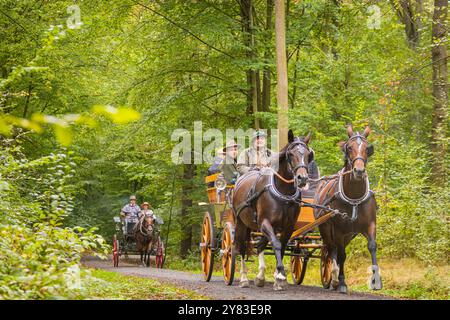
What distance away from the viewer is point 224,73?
74.3 ft

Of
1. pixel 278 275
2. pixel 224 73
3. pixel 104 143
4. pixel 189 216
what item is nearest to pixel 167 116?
pixel 224 73

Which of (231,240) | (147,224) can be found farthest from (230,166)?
(147,224)

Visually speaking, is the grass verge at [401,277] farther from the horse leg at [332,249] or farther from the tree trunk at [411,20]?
the tree trunk at [411,20]

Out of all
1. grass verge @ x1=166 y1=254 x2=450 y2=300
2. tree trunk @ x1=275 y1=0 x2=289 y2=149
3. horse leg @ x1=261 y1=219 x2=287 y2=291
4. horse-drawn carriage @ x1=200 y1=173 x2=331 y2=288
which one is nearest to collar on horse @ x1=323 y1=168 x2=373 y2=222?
horse-drawn carriage @ x1=200 y1=173 x2=331 y2=288

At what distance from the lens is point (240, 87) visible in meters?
21.8

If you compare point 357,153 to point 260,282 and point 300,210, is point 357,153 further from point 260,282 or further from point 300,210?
point 260,282

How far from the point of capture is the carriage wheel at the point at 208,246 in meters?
12.9

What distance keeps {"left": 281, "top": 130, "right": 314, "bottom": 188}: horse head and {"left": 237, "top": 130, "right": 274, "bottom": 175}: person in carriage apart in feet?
5.05

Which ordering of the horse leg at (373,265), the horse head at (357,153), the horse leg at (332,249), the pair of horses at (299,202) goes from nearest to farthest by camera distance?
the horse leg at (373,265) < the horse head at (357,153) < the pair of horses at (299,202) < the horse leg at (332,249)

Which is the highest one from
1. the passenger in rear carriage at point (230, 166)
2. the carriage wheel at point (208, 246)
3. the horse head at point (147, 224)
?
the passenger in rear carriage at point (230, 166)

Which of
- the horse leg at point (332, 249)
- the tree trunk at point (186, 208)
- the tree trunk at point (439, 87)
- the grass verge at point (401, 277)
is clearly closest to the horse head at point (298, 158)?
the horse leg at point (332, 249)

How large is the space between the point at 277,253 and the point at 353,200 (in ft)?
4.36

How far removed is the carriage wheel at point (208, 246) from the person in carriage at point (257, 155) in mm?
1261

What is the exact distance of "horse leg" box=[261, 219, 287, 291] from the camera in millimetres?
10156
